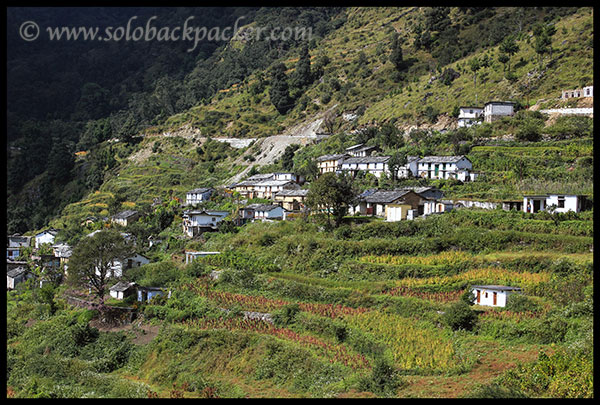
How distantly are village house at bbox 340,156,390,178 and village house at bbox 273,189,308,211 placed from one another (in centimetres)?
575

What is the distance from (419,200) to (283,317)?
1527cm

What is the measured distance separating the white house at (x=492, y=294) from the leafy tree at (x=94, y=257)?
21.3 meters

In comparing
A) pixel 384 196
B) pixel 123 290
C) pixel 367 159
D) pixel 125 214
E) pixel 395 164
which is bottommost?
pixel 123 290

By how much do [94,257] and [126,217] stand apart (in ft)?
71.0

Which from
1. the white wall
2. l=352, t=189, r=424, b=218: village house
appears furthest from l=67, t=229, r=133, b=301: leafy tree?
the white wall

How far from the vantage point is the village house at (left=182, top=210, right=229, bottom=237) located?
1596 inches

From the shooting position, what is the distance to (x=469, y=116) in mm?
52219

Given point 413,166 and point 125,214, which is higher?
point 413,166

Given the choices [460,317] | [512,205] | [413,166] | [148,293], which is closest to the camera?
[460,317]

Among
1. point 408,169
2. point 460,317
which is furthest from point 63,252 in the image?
point 460,317

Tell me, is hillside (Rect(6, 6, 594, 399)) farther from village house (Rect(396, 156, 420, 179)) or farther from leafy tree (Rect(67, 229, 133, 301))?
village house (Rect(396, 156, 420, 179))

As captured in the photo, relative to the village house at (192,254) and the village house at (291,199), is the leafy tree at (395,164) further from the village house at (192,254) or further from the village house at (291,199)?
the village house at (192,254)

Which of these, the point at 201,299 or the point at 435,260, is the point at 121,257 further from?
the point at 435,260

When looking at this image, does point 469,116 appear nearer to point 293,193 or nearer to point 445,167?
point 445,167
